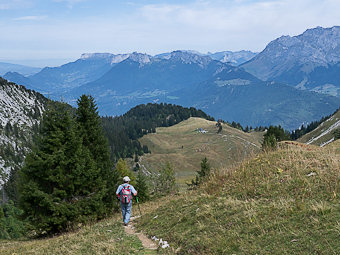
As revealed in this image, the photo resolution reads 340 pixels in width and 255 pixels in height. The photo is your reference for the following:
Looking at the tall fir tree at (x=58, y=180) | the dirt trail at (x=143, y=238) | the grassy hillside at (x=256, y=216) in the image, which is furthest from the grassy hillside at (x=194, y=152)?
the grassy hillside at (x=256, y=216)

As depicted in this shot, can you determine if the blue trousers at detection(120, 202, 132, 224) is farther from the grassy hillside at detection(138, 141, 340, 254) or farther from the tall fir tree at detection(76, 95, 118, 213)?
the tall fir tree at detection(76, 95, 118, 213)

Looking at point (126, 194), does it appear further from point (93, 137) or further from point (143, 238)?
point (93, 137)

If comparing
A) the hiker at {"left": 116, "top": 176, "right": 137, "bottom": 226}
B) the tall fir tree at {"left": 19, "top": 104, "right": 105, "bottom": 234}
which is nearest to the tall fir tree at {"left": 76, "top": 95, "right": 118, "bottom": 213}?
the tall fir tree at {"left": 19, "top": 104, "right": 105, "bottom": 234}

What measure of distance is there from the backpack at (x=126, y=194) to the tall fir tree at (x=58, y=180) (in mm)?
7181

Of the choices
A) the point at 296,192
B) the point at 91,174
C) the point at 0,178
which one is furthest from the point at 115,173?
the point at 0,178

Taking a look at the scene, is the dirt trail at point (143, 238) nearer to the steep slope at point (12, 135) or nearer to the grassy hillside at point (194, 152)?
the grassy hillside at point (194, 152)

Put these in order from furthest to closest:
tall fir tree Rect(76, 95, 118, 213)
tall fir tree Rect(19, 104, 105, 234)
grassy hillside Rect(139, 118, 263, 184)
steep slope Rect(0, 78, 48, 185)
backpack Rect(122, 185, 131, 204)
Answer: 1. grassy hillside Rect(139, 118, 263, 184)
2. steep slope Rect(0, 78, 48, 185)
3. tall fir tree Rect(76, 95, 118, 213)
4. tall fir tree Rect(19, 104, 105, 234)
5. backpack Rect(122, 185, 131, 204)

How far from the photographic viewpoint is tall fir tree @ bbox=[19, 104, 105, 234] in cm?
1952

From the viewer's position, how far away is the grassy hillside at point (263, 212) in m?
7.39

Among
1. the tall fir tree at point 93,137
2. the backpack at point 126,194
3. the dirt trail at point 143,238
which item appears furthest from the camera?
the tall fir tree at point 93,137

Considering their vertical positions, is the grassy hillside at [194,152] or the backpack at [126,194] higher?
the backpack at [126,194]

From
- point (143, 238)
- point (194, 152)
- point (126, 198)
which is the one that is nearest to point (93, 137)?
point (126, 198)

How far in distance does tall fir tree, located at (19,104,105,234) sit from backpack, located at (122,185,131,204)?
7.18 m

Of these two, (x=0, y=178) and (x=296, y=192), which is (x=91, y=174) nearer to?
(x=296, y=192)
